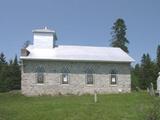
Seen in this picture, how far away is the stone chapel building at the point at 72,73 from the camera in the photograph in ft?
132

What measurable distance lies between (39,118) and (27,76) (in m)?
20.4

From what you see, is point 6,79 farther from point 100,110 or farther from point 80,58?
point 100,110

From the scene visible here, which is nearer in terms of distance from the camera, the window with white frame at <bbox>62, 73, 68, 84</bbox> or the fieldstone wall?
the fieldstone wall

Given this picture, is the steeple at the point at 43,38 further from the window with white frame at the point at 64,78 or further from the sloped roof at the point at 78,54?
the window with white frame at the point at 64,78

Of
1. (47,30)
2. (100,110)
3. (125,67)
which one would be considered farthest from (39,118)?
(47,30)

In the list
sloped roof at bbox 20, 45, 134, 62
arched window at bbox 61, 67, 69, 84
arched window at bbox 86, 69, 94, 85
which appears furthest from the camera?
arched window at bbox 86, 69, 94, 85

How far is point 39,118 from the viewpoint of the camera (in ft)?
66.6

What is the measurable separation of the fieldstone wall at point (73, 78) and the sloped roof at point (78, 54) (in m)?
0.58

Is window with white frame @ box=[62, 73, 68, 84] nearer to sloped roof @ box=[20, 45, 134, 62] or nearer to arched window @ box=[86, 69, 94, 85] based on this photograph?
sloped roof @ box=[20, 45, 134, 62]

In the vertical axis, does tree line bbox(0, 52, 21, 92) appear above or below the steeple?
below

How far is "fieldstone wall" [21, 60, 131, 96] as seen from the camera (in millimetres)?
40375

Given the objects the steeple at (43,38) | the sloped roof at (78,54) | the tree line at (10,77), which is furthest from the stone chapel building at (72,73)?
the tree line at (10,77)

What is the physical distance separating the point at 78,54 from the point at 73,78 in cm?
327

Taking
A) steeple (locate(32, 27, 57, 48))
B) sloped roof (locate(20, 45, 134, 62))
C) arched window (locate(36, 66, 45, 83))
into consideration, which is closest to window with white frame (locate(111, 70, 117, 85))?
sloped roof (locate(20, 45, 134, 62))
